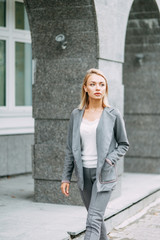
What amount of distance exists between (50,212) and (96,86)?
275 centimetres

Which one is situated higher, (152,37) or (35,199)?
(152,37)

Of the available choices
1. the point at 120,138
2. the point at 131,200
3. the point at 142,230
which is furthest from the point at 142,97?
the point at 120,138

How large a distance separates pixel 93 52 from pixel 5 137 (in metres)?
3.67

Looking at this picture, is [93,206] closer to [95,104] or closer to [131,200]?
[95,104]

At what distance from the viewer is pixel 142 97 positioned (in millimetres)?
10781

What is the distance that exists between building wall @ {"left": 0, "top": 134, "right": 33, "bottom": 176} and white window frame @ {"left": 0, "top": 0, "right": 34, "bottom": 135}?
0.14m

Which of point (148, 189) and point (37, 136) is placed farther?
point (148, 189)

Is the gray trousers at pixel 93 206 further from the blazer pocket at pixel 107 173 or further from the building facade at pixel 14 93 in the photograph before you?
the building facade at pixel 14 93

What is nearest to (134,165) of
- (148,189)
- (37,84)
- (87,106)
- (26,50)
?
(148,189)

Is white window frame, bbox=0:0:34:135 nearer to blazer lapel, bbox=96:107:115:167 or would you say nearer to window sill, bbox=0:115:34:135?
window sill, bbox=0:115:34:135

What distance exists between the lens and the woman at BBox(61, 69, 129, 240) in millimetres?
4738

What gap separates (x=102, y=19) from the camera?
745cm

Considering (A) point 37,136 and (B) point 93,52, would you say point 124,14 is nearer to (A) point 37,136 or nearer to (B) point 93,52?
(B) point 93,52

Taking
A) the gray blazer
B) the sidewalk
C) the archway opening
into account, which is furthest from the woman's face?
the archway opening
